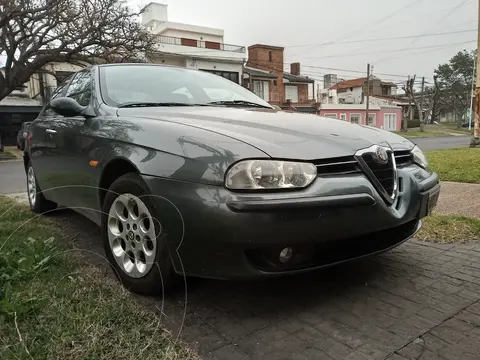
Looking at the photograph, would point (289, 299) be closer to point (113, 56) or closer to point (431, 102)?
point (113, 56)

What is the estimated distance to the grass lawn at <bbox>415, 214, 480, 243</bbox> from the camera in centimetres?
343

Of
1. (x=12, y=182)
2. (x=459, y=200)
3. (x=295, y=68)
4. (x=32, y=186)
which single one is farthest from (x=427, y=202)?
(x=295, y=68)

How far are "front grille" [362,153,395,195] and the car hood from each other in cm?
9

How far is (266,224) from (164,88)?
1832 millimetres

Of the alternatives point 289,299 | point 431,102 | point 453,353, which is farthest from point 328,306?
point 431,102

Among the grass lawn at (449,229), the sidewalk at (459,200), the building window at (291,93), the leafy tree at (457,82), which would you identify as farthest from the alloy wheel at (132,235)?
the leafy tree at (457,82)

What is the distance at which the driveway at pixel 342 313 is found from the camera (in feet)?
6.08

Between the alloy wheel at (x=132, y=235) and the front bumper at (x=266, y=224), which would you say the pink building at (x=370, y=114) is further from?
the front bumper at (x=266, y=224)

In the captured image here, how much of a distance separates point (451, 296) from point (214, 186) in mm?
1540

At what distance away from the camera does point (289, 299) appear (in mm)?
2322

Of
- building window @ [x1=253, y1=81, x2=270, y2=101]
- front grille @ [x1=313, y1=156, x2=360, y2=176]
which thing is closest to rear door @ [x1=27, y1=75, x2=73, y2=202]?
front grille @ [x1=313, y1=156, x2=360, y2=176]

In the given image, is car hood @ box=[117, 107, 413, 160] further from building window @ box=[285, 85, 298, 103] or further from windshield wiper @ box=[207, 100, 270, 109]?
building window @ box=[285, 85, 298, 103]

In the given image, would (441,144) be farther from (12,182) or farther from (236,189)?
(236,189)

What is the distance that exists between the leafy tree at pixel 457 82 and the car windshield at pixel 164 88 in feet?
217
